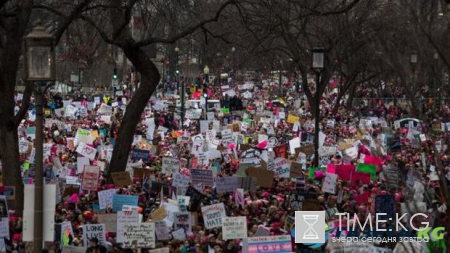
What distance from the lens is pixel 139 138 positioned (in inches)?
1212

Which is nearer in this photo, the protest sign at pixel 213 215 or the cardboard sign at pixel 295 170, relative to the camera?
the protest sign at pixel 213 215

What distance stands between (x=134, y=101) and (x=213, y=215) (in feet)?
26.1

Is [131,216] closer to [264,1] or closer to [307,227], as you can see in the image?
[307,227]

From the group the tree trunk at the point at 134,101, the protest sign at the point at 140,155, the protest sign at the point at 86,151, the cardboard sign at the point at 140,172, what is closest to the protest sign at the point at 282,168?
the cardboard sign at the point at 140,172

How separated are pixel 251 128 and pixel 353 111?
17347 mm

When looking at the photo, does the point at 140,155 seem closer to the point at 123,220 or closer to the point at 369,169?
the point at 369,169

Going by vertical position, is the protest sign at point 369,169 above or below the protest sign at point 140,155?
below

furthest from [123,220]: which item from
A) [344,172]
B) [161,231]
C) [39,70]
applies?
[344,172]

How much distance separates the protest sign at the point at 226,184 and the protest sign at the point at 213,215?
142 inches

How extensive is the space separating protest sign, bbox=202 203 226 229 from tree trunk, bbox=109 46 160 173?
7.51 metres

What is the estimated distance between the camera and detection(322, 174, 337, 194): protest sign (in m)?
19.4

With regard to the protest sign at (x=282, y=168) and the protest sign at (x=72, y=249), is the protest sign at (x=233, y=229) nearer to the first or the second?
the protest sign at (x=72, y=249)

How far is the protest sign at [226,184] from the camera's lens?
63.7ft

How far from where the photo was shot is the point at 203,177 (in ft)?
66.3
